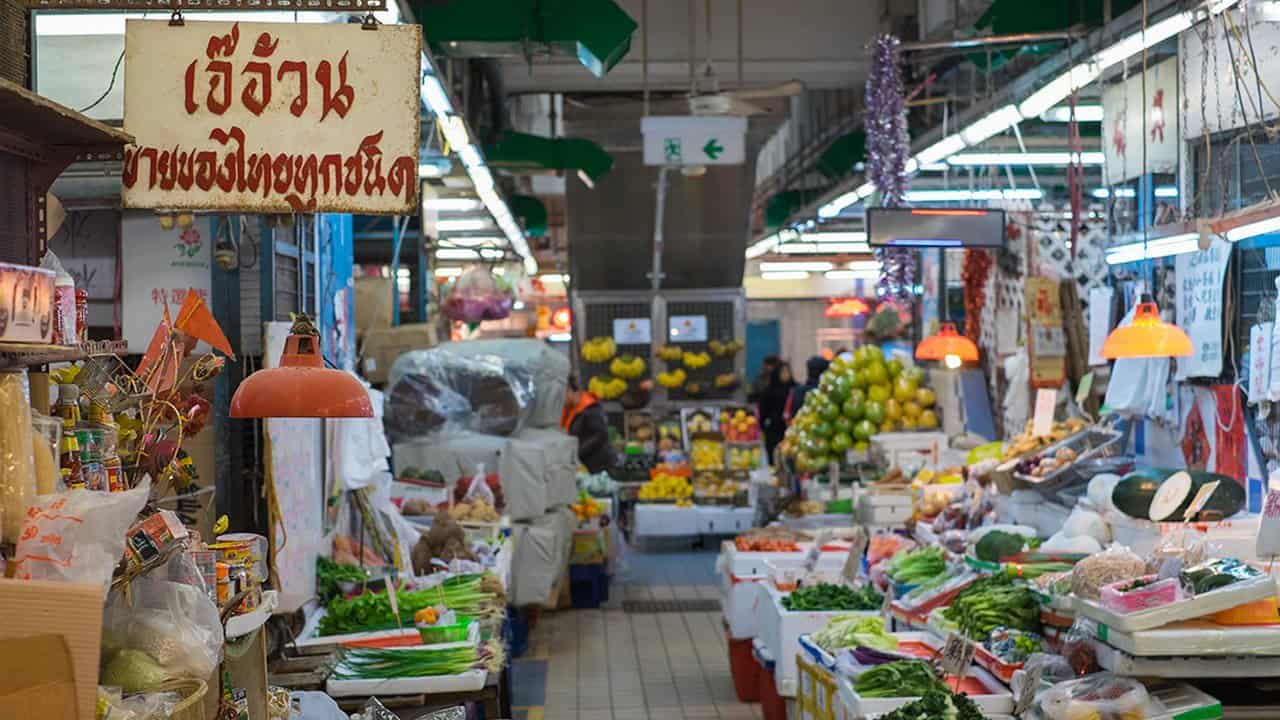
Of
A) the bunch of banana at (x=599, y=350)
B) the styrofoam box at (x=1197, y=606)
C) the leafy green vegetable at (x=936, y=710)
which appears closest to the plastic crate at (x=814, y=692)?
the leafy green vegetable at (x=936, y=710)

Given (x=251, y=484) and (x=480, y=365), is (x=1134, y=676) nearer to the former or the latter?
(x=251, y=484)

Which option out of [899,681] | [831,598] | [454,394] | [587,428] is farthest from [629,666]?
[899,681]

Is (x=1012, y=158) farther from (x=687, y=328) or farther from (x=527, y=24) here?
(x=687, y=328)

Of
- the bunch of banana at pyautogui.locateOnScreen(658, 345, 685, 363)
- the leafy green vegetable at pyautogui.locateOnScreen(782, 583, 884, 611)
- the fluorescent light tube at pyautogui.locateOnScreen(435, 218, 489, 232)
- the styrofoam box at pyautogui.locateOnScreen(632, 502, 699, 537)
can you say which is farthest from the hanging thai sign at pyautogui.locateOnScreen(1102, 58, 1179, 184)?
the fluorescent light tube at pyautogui.locateOnScreen(435, 218, 489, 232)

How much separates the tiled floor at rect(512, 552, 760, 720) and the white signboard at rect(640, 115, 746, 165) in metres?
3.59

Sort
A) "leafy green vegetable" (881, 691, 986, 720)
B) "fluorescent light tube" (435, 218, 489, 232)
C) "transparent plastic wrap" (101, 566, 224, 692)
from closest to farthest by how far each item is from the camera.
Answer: "transparent plastic wrap" (101, 566, 224, 692) < "leafy green vegetable" (881, 691, 986, 720) < "fluorescent light tube" (435, 218, 489, 232)

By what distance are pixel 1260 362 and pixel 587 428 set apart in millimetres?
7948

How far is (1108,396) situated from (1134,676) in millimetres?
4060

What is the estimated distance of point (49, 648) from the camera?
2049 mm

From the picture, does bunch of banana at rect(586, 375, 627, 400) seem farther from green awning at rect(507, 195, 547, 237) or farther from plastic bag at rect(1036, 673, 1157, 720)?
plastic bag at rect(1036, 673, 1157, 720)

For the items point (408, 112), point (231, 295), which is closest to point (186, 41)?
point (408, 112)

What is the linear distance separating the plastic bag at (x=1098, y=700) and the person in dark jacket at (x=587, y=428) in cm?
909

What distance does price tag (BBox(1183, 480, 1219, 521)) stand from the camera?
577 centimetres

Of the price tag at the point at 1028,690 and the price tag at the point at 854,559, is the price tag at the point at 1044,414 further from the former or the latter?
the price tag at the point at 1028,690
